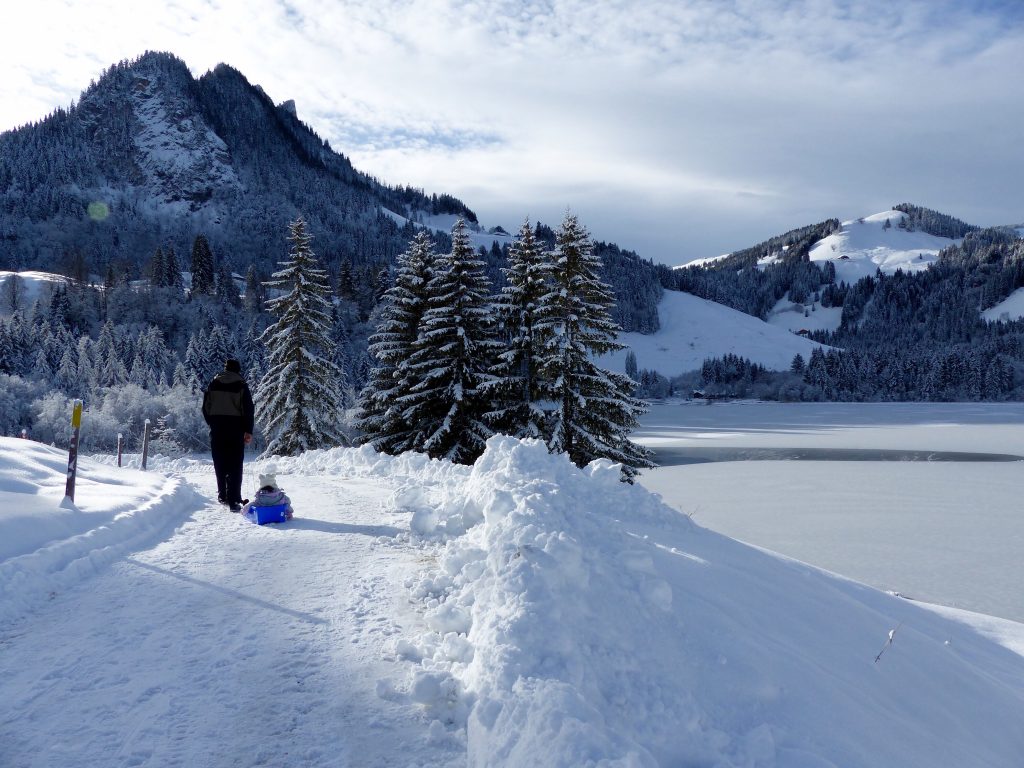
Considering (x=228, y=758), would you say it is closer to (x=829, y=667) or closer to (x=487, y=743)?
(x=487, y=743)

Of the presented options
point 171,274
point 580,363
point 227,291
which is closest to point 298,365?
point 580,363

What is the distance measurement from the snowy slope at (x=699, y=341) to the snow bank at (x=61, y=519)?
139 metres

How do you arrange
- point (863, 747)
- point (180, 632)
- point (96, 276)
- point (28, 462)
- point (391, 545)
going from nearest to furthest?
point (863, 747)
point (180, 632)
point (391, 545)
point (28, 462)
point (96, 276)

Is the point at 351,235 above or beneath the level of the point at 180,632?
above

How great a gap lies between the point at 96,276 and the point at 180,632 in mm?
172519

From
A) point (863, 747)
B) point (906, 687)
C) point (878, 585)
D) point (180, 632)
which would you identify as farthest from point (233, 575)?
point (878, 585)

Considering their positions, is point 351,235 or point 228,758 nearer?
point 228,758

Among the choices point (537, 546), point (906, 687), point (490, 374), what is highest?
point (490, 374)

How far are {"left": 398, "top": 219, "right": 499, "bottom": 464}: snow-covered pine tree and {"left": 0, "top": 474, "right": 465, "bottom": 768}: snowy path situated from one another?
45.7 ft

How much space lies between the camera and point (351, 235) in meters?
181

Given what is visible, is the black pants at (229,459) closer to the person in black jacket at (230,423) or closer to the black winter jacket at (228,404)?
the person in black jacket at (230,423)

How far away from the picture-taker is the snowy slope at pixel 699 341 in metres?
154

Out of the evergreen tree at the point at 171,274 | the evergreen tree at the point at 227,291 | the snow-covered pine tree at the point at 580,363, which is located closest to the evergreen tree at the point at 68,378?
the evergreen tree at the point at 227,291

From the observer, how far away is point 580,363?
19750 mm
